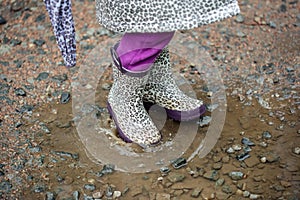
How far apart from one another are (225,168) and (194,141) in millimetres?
176

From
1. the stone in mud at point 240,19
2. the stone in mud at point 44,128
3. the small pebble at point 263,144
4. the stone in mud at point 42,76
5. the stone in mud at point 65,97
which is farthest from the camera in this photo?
the stone in mud at point 240,19

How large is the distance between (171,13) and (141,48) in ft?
0.61

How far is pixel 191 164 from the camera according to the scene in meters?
1.87

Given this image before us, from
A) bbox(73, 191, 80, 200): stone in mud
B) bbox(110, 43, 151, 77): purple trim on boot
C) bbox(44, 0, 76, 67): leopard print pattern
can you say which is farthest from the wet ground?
bbox(44, 0, 76, 67): leopard print pattern

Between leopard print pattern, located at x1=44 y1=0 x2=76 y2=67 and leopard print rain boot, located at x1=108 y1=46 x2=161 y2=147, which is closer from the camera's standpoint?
leopard print pattern, located at x1=44 y1=0 x2=76 y2=67

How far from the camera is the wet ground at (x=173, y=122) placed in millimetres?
1784

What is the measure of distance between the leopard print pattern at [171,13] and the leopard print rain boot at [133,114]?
248 millimetres

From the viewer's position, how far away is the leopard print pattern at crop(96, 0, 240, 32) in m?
1.61

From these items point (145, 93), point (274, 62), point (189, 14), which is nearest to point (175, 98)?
point (145, 93)

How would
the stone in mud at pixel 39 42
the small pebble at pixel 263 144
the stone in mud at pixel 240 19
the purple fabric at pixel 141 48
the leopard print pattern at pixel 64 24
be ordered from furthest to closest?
the stone in mud at pixel 240 19 → the stone in mud at pixel 39 42 → the small pebble at pixel 263 144 → the purple fabric at pixel 141 48 → the leopard print pattern at pixel 64 24

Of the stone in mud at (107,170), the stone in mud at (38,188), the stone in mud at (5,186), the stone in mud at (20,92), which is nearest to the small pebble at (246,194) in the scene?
the stone in mud at (107,170)

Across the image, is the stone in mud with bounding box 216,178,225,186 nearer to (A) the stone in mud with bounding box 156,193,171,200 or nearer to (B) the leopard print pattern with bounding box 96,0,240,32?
(A) the stone in mud with bounding box 156,193,171,200

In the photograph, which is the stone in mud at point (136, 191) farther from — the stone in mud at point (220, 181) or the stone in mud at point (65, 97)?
the stone in mud at point (65, 97)

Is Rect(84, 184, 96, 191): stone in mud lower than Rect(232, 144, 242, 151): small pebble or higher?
lower
